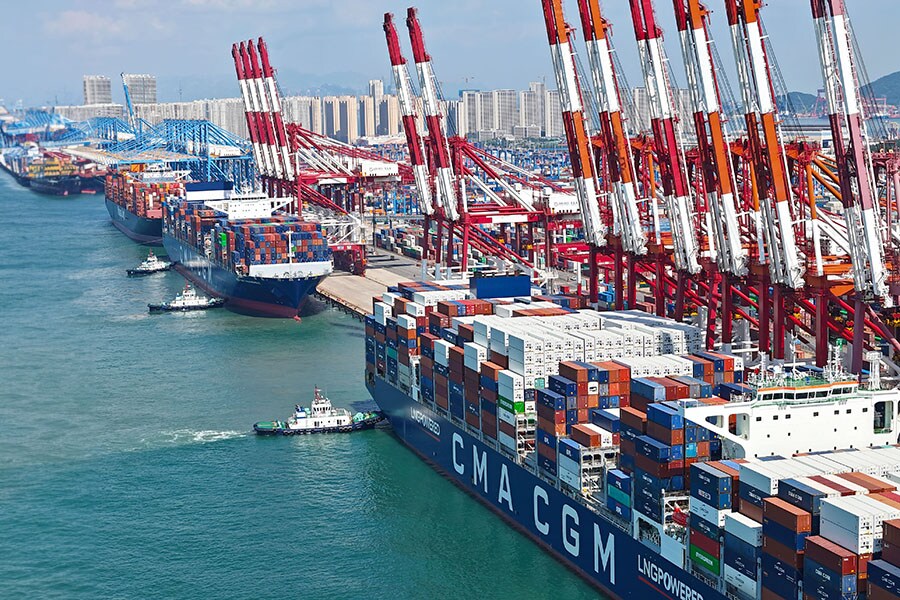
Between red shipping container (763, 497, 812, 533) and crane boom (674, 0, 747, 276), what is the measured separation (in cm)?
1555

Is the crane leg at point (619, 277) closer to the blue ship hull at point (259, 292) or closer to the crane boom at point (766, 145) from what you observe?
the crane boom at point (766, 145)

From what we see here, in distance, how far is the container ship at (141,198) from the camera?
355 ft

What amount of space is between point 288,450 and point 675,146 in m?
15.7

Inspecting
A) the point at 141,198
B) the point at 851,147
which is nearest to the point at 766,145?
the point at 851,147

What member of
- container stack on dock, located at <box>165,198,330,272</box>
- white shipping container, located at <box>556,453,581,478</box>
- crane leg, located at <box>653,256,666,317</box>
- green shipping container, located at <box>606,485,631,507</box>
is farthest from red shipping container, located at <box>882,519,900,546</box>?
container stack on dock, located at <box>165,198,330,272</box>

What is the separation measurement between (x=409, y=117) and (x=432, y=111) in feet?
13.4

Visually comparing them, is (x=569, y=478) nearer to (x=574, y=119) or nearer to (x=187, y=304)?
(x=574, y=119)

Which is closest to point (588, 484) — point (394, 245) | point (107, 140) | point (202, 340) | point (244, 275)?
point (202, 340)

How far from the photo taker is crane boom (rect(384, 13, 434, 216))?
64.4 meters

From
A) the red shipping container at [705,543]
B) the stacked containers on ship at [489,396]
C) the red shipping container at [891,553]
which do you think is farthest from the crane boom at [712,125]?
the red shipping container at [891,553]

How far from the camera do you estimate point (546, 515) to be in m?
32.7

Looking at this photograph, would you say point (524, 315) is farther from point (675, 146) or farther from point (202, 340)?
point (202, 340)

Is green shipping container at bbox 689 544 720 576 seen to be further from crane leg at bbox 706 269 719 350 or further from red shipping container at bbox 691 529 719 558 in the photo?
crane leg at bbox 706 269 719 350

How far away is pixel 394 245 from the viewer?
314 feet
